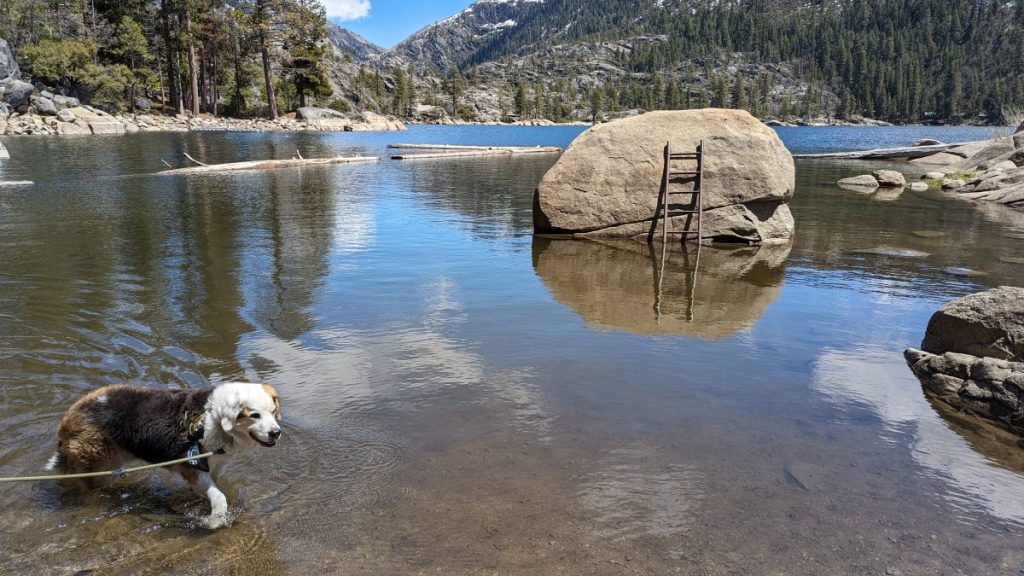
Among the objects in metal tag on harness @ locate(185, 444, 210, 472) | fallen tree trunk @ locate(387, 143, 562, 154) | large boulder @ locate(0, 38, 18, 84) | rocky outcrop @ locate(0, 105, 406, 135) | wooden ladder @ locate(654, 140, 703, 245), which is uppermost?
large boulder @ locate(0, 38, 18, 84)

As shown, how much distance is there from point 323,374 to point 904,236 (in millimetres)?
19553

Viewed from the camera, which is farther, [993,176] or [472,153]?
[472,153]

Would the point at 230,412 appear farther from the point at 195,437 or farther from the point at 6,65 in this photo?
the point at 6,65

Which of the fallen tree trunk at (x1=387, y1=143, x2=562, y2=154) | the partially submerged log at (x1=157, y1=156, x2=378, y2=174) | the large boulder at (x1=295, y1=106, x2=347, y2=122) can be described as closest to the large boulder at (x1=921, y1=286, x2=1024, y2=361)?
the partially submerged log at (x1=157, y1=156, x2=378, y2=174)

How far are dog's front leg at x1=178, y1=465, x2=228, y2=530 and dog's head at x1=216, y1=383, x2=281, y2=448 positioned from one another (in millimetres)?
492

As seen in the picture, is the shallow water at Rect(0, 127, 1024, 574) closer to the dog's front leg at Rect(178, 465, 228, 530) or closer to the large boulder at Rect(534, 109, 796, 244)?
the dog's front leg at Rect(178, 465, 228, 530)

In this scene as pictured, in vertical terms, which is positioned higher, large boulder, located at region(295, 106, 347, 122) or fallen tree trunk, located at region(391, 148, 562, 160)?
large boulder, located at region(295, 106, 347, 122)

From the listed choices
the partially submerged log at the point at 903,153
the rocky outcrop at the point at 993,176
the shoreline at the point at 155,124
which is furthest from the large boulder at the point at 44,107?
the rocky outcrop at the point at 993,176

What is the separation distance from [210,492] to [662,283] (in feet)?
34.0

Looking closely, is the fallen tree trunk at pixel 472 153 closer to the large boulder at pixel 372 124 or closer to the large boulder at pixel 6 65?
the large boulder at pixel 6 65

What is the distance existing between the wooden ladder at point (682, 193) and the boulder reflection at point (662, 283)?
32.8 inches

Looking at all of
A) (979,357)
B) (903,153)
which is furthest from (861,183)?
(979,357)

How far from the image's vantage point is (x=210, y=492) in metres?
4.99

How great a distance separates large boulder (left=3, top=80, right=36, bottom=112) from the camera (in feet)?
220
